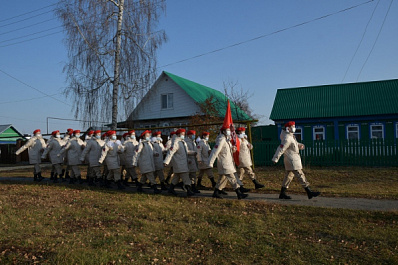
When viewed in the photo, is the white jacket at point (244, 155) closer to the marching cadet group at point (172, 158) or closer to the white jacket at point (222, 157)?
the marching cadet group at point (172, 158)

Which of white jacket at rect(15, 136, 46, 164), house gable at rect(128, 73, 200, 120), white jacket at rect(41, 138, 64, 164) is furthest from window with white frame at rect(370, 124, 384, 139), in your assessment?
white jacket at rect(15, 136, 46, 164)

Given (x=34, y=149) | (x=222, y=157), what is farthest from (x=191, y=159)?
(x=34, y=149)

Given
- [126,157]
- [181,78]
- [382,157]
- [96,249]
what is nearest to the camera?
[96,249]

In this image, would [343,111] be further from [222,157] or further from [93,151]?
[93,151]

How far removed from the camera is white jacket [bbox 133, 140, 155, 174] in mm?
10125

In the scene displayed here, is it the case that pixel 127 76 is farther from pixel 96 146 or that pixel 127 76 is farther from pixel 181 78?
pixel 181 78

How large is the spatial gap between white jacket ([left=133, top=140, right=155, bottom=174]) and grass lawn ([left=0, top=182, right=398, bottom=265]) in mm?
1766

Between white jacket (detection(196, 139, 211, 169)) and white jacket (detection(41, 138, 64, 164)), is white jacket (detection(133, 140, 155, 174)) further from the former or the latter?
white jacket (detection(41, 138, 64, 164))

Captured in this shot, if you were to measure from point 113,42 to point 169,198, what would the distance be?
1257 centimetres

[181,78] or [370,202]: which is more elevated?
[181,78]

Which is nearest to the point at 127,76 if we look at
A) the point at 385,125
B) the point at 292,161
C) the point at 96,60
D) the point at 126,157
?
the point at 96,60

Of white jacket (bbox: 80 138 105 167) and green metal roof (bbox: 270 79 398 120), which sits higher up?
green metal roof (bbox: 270 79 398 120)

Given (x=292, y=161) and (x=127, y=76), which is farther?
(x=127, y=76)

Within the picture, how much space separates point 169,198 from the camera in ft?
29.6
